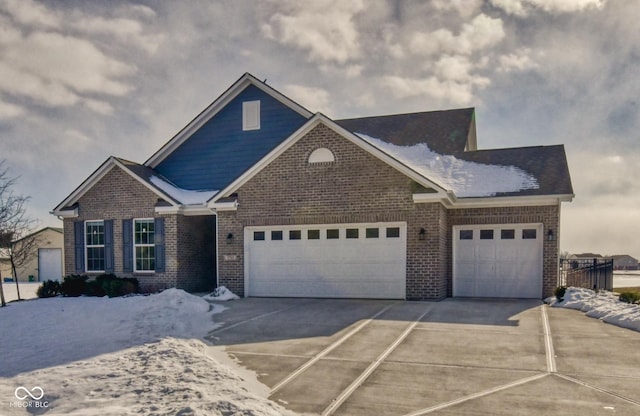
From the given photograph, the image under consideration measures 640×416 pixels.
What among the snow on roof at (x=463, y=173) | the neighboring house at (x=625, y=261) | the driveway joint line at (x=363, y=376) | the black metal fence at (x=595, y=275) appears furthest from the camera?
the neighboring house at (x=625, y=261)

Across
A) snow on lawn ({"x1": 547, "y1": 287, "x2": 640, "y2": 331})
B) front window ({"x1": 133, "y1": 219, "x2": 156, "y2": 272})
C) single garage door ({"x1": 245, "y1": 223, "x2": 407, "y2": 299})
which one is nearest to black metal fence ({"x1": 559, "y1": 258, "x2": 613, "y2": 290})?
snow on lawn ({"x1": 547, "y1": 287, "x2": 640, "y2": 331})

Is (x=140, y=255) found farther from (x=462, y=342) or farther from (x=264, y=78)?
(x=462, y=342)

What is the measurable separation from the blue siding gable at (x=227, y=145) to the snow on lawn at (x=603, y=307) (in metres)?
11.4

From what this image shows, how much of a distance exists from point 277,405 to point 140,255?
42.7ft

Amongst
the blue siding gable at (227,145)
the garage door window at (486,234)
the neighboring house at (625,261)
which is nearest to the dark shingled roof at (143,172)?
the blue siding gable at (227,145)

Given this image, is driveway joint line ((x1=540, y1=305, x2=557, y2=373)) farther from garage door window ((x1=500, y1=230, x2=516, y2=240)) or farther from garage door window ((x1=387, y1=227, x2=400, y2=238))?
garage door window ((x1=387, y1=227, x2=400, y2=238))

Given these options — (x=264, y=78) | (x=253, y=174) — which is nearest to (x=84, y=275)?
(x=253, y=174)

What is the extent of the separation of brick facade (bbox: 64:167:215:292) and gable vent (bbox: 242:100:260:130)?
440 cm

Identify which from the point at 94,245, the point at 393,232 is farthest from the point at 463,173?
the point at 94,245

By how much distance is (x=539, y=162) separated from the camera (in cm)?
1513

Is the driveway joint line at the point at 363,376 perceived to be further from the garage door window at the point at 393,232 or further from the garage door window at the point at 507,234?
the garage door window at the point at 507,234

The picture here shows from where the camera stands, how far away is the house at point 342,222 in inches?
516

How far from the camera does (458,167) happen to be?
1588 cm

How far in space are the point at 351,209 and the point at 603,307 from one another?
6.93 m
